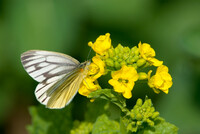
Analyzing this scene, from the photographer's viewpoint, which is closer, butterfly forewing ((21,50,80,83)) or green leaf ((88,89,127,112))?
green leaf ((88,89,127,112))

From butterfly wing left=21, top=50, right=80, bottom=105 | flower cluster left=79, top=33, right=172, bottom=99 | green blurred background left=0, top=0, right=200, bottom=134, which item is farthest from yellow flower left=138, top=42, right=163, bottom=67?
green blurred background left=0, top=0, right=200, bottom=134

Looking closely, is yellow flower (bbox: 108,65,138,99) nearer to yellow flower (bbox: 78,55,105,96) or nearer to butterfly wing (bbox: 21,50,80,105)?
yellow flower (bbox: 78,55,105,96)

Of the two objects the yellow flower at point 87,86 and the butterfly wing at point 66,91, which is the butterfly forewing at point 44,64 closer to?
the butterfly wing at point 66,91

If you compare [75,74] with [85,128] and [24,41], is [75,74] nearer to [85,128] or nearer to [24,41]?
[85,128]

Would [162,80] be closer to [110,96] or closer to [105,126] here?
[110,96]

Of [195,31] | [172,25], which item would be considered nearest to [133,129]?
[195,31]

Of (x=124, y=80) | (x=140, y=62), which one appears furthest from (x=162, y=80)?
(x=124, y=80)
